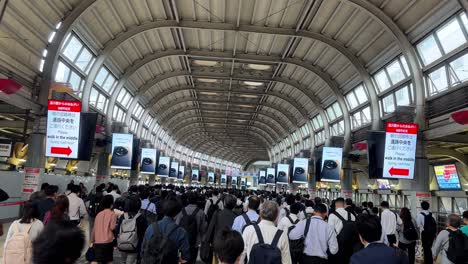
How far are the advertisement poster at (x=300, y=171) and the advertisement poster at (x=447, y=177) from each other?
32.1 ft

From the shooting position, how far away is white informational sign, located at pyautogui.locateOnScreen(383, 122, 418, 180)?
1520 cm

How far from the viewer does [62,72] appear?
21359mm

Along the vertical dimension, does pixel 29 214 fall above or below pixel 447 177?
below

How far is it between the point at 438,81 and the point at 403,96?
153 inches

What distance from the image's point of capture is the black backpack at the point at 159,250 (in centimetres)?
493

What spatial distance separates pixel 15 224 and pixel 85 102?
17906 millimetres

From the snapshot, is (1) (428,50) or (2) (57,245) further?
(1) (428,50)

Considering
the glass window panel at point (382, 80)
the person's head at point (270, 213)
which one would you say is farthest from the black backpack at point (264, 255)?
the glass window panel at point (382, 80)

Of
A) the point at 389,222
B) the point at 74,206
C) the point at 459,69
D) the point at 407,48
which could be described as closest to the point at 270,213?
the point at 74,206

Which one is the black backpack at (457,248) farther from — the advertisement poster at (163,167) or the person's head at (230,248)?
the advertisement poster at (163,167)

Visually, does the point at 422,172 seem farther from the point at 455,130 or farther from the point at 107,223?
the point at 107,223

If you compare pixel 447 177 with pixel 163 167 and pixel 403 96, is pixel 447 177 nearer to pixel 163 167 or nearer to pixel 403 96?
pixel 403 96

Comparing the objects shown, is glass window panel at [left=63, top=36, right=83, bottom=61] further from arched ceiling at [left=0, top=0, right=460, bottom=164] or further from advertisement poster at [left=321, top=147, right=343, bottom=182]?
advertisement poster at [left=321, top=147, right=343, bottom=182]

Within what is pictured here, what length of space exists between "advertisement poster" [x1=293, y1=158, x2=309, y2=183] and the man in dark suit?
27478 mm
